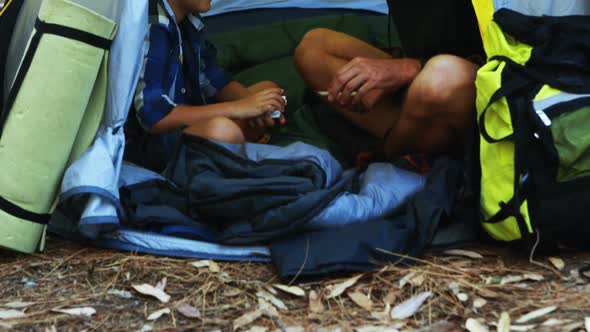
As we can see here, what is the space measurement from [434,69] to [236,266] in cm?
61

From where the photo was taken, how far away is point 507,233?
5.53ft

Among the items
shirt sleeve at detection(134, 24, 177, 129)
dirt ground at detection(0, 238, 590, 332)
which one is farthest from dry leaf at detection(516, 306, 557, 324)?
shirt sleeve at detection(134, 24, 177, 129)

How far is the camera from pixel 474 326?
1482 mm

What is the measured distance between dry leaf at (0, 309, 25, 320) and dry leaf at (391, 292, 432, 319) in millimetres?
709

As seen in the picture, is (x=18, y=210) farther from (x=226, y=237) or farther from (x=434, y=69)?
(x=434, y=69)

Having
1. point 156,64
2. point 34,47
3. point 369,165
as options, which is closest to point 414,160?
point 369,165

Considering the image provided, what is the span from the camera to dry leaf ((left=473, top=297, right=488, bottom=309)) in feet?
5.09

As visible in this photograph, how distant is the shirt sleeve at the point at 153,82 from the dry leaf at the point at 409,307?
A: 81cm

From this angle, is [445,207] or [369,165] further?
[369,165]

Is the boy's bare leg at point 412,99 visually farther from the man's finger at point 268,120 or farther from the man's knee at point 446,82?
the man's finger at point 268,120

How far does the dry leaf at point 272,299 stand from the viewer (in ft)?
5.20

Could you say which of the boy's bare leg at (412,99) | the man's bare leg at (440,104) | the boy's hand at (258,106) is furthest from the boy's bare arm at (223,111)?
the man's bare leg at (440,104)

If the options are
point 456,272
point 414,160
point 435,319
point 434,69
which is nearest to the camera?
point 435,319

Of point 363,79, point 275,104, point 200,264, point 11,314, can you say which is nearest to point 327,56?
point 275,104
